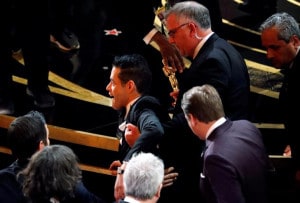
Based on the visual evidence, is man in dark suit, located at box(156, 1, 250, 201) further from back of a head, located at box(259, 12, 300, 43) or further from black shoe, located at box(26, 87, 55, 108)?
black shoe, located at box(26, 87, 55, 108)

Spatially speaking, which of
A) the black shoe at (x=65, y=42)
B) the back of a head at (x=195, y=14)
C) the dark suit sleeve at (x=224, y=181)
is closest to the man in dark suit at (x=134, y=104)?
the back of a head at (x=195, y=14)

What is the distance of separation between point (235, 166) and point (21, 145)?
121cm

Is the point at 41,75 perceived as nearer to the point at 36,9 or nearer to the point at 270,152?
the point at 36,9

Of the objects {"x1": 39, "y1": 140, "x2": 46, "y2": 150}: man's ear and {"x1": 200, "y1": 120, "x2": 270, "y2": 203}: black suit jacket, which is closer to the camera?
{"x1": 200, "y1": 120, "x2": 270, "y2": 203}: black suit jacket

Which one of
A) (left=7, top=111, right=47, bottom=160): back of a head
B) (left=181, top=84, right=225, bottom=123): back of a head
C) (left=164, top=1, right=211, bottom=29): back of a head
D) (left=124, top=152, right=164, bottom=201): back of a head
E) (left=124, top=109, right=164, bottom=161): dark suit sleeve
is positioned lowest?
(left=124, top=109, right=164, bottom=161): dark suit sleeve

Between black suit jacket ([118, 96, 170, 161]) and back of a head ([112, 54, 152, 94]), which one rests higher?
back of a head ([112, 54, 152, 94])

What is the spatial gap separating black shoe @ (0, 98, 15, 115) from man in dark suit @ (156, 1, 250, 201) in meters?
1.41

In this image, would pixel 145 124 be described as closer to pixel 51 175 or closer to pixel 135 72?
pixel 135 72

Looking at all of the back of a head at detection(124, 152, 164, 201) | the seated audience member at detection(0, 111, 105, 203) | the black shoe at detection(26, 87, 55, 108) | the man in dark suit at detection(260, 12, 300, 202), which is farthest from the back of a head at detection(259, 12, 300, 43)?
the black shoe at detection(26, 87, 55, 108)

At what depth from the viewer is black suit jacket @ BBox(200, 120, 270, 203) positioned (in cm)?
320

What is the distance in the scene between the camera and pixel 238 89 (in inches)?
156

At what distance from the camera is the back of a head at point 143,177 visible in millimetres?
3156

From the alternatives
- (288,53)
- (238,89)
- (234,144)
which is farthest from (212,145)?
(288,53)

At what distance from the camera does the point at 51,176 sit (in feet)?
10.7
